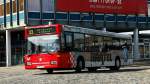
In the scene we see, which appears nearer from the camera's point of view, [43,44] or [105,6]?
[43,44]

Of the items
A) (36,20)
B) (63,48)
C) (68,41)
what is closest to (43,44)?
(63,48)

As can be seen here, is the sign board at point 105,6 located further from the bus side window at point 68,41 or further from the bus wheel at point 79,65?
the bus side window at point 68,41

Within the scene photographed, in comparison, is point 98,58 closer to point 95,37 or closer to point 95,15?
point 95,37

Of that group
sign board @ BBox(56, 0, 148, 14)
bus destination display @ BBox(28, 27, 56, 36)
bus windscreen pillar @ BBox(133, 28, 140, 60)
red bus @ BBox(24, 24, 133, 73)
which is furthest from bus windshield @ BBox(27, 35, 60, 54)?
bus windscreen pillar @ BBox(133, 28, 140, 60)

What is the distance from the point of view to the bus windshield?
27.2 meters

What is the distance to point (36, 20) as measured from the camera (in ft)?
175

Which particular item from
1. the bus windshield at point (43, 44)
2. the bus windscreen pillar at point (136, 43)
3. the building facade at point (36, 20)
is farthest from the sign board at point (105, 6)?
the bus windshield at point (43, 44)

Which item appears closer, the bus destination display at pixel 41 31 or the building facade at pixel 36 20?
the bus destination display at pixel 41 31

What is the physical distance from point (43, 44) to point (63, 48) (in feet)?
3.87

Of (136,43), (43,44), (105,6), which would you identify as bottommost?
(136,43)

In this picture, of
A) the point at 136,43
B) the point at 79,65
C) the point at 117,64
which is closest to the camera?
the point at 79,65

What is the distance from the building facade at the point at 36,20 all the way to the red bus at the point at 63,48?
19.8 metres

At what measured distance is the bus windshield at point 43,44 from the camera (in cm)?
2720

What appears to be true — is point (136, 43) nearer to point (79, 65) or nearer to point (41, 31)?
point (79, 65)
